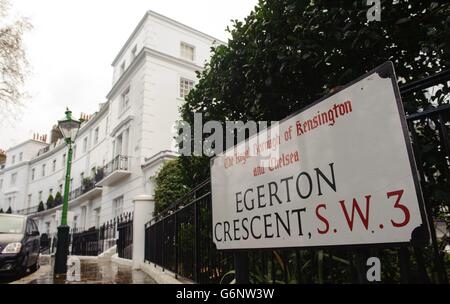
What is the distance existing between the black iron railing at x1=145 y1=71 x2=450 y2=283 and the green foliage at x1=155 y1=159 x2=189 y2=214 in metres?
5.59

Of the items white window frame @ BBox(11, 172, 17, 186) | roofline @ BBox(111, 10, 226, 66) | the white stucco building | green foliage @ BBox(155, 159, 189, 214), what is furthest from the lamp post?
white window frame @ BBox(11, 172, 17, 186)

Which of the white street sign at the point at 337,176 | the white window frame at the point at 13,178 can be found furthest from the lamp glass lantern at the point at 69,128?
the white window frame at the point at 13,178

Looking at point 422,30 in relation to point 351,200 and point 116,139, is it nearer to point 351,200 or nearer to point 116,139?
point 351,200

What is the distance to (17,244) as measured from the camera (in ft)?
25.5

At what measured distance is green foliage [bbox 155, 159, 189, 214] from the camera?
46.4ft

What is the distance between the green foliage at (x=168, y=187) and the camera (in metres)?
14.1

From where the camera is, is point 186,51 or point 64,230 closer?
point 64,230

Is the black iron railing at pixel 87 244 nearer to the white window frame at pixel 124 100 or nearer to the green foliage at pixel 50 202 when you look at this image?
the white window frame at pixel 124 100

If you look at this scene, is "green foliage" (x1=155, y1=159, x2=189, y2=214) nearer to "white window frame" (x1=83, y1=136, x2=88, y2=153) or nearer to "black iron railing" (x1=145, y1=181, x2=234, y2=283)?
"black iron railing" (x1=145, y1=181, x2=234, y2=283)

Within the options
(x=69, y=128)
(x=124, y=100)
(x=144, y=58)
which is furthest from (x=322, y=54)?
(x=124, y=100)

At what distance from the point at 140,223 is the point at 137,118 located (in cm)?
1066

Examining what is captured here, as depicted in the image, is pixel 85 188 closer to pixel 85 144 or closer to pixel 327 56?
pixel 85 144

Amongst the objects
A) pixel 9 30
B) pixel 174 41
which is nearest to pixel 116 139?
pixel 174 41
